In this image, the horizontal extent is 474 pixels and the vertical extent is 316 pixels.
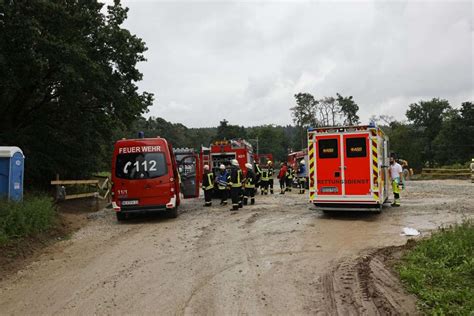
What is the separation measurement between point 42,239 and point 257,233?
15.9 feet

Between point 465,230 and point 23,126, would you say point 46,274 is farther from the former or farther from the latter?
point 23,126

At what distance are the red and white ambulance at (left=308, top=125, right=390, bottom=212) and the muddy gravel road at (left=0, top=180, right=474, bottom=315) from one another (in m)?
0.81

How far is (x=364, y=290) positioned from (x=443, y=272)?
121 centimetres

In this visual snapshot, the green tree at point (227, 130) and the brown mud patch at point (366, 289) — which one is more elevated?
the green tree at point (227, 130)

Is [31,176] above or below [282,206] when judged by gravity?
above

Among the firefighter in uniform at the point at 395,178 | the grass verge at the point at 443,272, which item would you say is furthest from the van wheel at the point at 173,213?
the firefighter in uniform at the point at 395,178

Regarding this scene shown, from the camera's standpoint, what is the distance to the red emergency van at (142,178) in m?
12.4

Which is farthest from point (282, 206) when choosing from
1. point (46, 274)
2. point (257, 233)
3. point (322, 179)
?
point (46, 274)

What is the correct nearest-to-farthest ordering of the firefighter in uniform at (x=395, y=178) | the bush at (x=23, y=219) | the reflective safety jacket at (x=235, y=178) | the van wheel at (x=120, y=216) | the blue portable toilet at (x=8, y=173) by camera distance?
the bush at (x=23, y=219) → the blue portable toilet at (x=8, y=173) → the van wheel at (x=120, y=216) → the firefighter in uniform at (x=395, y=178) → the reflective safety jacket at (x=235, y=178)

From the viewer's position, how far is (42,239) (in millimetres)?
9539

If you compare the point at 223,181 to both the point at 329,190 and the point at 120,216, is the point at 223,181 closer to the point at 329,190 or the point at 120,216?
the point at 120,216

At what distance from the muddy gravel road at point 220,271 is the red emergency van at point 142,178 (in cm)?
94

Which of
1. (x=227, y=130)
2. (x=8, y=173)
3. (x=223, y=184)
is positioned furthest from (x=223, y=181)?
(x=227, y=130)

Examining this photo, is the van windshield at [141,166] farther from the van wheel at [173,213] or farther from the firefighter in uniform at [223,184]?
the firefighter in uniform at [223,184]
